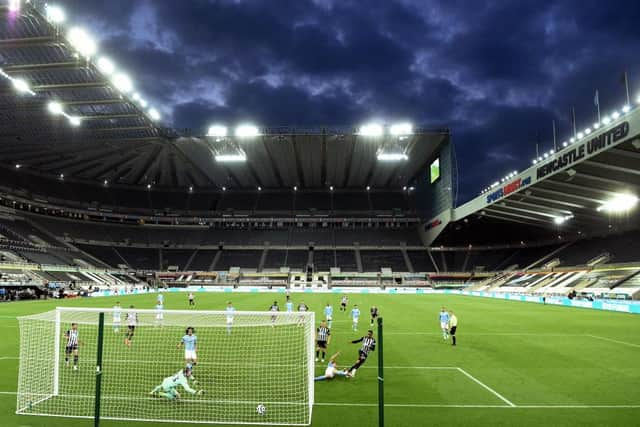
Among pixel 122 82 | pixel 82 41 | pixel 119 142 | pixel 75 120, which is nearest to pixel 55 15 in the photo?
pixel 82 41

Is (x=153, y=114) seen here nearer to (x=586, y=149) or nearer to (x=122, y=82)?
(x=122, y=82)

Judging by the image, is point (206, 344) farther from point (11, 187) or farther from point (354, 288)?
point (11, 187)

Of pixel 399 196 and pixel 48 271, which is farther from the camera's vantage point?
pixel 399 196

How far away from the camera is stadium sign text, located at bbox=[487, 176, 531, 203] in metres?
40.0

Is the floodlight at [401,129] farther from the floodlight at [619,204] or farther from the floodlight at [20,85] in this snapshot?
the floodlight at [20,85]

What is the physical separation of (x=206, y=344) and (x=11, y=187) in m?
65.2

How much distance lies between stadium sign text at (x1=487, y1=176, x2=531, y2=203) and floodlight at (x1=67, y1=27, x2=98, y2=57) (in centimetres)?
4015

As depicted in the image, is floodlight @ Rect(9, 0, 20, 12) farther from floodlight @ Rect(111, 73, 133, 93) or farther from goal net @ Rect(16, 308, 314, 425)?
goal net @ Rect(16, 308, 314, 425)

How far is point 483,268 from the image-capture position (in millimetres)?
71750

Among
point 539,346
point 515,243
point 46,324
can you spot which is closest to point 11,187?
point 46,324

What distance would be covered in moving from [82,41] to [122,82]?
704cm

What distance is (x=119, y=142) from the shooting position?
5809 cm

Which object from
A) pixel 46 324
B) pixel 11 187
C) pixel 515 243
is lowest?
pixel 46 324

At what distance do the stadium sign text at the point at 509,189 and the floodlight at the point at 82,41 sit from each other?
40149mm
